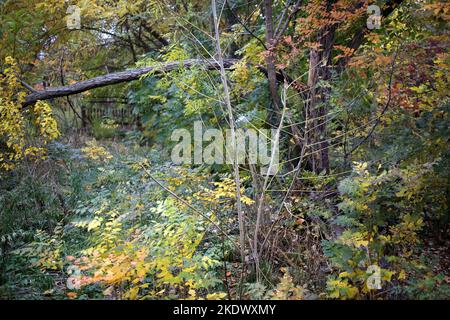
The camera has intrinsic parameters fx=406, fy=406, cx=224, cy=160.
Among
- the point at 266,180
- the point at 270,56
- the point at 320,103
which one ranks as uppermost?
the point at 270,56

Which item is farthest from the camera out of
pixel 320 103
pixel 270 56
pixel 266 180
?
pixel 270 56

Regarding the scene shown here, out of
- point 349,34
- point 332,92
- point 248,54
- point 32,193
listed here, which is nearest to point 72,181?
point 32,193

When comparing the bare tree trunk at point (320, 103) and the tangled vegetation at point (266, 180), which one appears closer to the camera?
the tangled vegetation at point (266, 180)

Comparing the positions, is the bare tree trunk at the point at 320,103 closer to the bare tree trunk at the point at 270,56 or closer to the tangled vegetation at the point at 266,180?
the tangled vegetation at the point at 266,180

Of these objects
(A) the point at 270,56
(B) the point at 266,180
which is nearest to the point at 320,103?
(A) the point at 270,56

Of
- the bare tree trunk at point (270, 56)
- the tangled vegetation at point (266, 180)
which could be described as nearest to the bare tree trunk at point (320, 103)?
the tangled vegetation at point (266, 180)

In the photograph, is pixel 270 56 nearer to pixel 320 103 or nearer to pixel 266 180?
pixel 320 103

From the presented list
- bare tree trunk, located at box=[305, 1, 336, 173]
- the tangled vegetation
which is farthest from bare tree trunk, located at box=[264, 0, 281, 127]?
bare tree trunk, located at box=[305, 1, 336, 173]

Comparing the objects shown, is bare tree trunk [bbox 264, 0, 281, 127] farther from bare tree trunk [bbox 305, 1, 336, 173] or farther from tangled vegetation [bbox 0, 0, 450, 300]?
bare tree trunk [bbox 305, 1, 336, 173]

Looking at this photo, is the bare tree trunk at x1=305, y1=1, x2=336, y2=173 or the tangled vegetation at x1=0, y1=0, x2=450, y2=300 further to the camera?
the bare tree trunk at x1=305, y1=1, x2=336, y2=173

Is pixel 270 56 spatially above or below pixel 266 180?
above

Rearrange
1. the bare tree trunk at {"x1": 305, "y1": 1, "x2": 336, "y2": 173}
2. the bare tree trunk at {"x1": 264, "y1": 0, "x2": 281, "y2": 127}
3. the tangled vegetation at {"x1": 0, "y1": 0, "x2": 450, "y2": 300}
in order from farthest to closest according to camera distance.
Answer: the bare tree trunk at {"x1": 264, "y1": 0, "x2": 281, "y2": 127}
the bare tree trunk at {"x1": 305, "y1": 1, "x2": 336, "y2": 173}
the tangled vegetation at {"x1": 0, "y1": 0, "x2": 450, "y2": 300}

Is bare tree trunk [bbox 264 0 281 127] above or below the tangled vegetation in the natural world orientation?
above

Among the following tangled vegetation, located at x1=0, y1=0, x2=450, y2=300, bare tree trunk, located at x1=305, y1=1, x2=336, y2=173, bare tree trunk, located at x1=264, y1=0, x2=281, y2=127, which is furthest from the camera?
bare tree trunk, located at x1=264, y1=0, x2=281, y2=127
